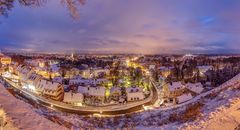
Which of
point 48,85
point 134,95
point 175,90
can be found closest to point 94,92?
point 134,95

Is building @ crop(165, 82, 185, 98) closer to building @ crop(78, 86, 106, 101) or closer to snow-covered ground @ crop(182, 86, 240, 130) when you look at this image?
building @ crop(78, 86, 106, 101)

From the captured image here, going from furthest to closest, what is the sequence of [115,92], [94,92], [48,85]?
[115,92], [48,85], [94,92]

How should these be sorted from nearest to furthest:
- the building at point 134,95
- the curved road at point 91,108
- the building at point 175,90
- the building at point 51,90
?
the curved road at point 91,108
the building at point 134,95
the building at point 51,90
the building at point 175,90

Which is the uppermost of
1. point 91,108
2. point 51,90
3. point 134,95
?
point 51,90

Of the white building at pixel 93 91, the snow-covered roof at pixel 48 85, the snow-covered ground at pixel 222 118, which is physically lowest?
the white building at pixel 93 91

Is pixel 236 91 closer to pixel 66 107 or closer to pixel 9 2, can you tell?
pixel 9 2

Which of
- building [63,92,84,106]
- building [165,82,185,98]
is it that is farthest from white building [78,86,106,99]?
building [165,82,185,98]

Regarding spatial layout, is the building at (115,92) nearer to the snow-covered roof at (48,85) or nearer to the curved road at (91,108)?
the curved road at (91,108)

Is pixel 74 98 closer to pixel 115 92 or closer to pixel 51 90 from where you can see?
pixel 51 90

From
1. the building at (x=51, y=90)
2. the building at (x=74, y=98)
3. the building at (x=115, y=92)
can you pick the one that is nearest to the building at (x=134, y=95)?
the building at (x=115, y=92)
